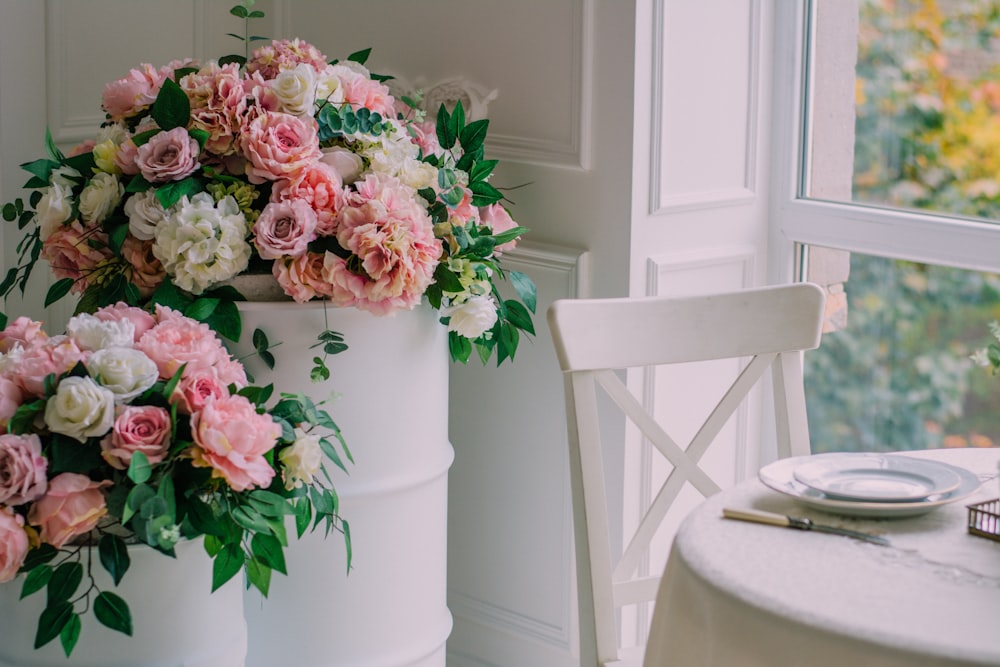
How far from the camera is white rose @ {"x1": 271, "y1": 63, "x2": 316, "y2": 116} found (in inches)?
71.7

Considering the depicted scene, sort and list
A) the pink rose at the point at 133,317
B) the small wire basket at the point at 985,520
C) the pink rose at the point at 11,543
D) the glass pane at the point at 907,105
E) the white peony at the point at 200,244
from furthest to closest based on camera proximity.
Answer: the glass pane at the point at 907,105, the white peony at the point at 200,244, the pink rose at the point at 133,317, the pink rose at the point at 11,543, the small wire basket at the point at 985,520

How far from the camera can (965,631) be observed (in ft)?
3.26

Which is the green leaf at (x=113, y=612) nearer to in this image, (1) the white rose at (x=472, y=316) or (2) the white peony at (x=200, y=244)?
(2) the white peony at (x=200, y=244)

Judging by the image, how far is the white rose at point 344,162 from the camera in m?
1.87

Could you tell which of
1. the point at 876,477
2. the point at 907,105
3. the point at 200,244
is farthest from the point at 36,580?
the point at 907,105

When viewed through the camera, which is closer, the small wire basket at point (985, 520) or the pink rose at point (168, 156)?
the small wire basket at point (985, 520)

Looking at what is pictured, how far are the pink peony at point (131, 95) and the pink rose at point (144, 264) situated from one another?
22cm

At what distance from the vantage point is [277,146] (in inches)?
70.1

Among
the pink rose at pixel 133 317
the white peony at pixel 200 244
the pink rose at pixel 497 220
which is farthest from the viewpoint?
the pink rose at pixel 497 220

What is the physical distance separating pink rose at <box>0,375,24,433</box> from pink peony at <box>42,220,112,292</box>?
0.45 metres

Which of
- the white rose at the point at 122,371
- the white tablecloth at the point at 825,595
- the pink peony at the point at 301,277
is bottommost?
the white tablecloth at the point at 825,595

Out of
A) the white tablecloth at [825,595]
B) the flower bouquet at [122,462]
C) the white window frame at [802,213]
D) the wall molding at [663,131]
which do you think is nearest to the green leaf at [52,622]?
the flower bouquet at [122,462]

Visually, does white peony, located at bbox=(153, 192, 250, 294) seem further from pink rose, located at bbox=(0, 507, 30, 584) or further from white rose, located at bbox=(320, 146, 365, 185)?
pink rose, located at bbox=(0, 507, 30, 584)

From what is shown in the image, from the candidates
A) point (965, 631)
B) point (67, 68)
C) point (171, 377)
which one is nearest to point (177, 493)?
point (171, 377)
